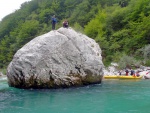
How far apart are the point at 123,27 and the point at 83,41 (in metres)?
28.7

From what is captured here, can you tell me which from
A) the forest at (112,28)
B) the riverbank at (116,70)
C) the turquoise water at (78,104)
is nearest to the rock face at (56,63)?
the turquoise water at (78,104)

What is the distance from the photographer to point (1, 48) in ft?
242

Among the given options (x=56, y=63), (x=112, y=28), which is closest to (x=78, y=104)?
(x=56, y=63)

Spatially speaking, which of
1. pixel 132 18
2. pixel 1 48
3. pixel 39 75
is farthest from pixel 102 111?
pixel 1 48

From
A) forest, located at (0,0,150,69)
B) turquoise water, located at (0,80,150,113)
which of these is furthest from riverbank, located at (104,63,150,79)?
turquoise water, located at (0,80,150,113)

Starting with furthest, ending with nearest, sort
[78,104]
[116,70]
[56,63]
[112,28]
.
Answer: [112,28]
[116,70]
[56,63]
[78,104]

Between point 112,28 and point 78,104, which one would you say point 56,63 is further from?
point 112,28

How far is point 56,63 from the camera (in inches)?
858

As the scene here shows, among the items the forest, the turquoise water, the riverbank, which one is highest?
the forest

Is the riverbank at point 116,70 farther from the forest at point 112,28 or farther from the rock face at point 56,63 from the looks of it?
the rock face at point 56,63

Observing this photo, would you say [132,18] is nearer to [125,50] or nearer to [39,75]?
[125,50]

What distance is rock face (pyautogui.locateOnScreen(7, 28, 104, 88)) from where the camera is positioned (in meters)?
21.1

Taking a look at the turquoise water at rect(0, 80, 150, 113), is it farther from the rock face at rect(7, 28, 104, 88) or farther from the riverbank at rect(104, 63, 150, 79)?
the riverbank at rect(104, 63, 150, 79)

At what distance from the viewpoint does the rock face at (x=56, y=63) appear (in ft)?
69.2
